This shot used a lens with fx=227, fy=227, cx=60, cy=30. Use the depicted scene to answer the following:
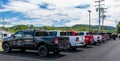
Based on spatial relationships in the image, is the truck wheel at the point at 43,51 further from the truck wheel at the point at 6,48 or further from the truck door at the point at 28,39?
the truck wheel at the point at 6,48

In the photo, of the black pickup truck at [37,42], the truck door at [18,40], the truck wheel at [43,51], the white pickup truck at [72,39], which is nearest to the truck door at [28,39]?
the black pickup truck at [37,42]

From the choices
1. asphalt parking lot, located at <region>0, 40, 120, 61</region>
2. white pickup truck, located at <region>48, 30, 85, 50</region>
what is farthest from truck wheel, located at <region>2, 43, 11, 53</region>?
white pickup truck, located at <region>48, 30, 85, 50</region>

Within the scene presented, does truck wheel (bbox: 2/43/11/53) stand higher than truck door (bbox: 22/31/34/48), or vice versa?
truck door (bbox: 22/31/34/48)

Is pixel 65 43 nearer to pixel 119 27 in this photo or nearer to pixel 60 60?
pixel 60 60

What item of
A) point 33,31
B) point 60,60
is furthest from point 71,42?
point 60,60

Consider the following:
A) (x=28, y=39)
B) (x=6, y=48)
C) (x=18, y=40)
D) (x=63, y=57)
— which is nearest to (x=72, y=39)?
(x=63, y=57)

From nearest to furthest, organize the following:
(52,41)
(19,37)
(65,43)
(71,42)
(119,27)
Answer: (52,41) < (65,43) < (19,37) < (71,42) < (119,27)

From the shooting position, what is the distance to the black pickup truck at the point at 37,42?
14.0m

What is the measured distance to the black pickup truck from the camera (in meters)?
14.0

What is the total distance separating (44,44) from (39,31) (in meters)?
1.23

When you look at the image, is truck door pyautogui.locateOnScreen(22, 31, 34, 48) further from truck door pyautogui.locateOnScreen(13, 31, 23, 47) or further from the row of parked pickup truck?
truck door pyautogui.locateOnScreen(13, 31, 23, 47)

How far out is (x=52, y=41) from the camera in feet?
45.3

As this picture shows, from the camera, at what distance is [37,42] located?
14.7 m

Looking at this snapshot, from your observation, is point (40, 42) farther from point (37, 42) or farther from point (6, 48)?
point (6, 48)
